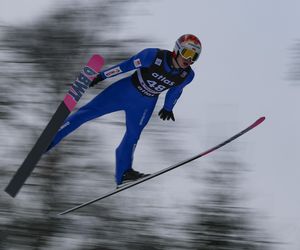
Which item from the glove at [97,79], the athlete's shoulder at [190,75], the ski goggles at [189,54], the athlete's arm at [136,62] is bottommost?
the glove at [97,79]

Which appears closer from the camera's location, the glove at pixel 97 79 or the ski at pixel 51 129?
the glove at pixel 97 79

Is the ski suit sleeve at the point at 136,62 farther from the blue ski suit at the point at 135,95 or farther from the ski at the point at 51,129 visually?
the ski at the point at 51,129

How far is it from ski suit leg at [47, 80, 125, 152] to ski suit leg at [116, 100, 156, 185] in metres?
0.16

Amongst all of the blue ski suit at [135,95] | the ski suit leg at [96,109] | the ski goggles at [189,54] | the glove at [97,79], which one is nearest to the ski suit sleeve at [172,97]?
the blue ski suit at [135,95]

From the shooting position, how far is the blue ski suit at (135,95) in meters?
6.04

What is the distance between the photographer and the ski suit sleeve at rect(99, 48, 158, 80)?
235 inches

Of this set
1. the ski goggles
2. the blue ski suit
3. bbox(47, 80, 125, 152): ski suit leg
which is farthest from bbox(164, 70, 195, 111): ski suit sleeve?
the ski goggles

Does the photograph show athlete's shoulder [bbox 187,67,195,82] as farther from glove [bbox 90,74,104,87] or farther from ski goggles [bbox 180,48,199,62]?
glove [bbox 90,74,104,87]

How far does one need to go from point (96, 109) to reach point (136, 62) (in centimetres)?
85

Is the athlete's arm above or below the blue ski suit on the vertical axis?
above

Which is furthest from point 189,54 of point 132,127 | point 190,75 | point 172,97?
point 132,127

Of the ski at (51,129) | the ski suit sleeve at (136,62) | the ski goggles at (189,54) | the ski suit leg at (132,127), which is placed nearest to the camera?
the ski goggles at (189,54)

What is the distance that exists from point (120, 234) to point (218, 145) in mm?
9816

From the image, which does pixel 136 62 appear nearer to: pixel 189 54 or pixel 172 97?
pixel 189 54
